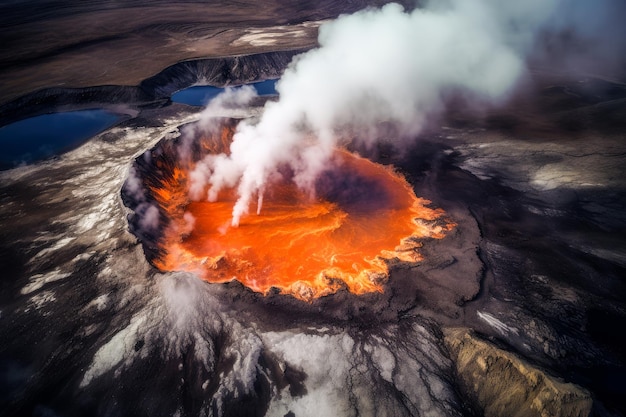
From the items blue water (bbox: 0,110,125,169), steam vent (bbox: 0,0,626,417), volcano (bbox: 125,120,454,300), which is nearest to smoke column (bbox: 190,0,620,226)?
steam vent (bbox: 0,0,626,417)

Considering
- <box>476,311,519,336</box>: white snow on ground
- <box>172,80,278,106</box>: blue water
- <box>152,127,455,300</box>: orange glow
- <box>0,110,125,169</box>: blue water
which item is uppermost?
<box>172,80,278,106</box>: blue water

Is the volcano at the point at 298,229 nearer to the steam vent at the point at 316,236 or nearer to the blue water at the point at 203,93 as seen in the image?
the steam vent at the point at 316,236

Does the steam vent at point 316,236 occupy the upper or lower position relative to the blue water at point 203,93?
lower

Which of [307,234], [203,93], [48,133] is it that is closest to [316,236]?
[307,234]

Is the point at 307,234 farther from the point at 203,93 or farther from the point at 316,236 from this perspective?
the point at 203,93

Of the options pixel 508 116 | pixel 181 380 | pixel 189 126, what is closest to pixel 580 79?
pixel 508 116

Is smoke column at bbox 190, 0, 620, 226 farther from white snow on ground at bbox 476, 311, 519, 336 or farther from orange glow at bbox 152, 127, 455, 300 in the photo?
white snow on ground at bbox 476, 311, 519, 336

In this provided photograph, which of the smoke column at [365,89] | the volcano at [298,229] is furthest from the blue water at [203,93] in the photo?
the volcano at [298,229]

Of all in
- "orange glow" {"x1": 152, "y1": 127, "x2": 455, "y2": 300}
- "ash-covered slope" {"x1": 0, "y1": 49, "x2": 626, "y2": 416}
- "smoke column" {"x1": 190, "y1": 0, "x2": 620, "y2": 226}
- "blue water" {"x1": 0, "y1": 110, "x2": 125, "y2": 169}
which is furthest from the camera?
"blue water" {"x1": 0, "y1": 110, "x2": 125, "y2": 169}
